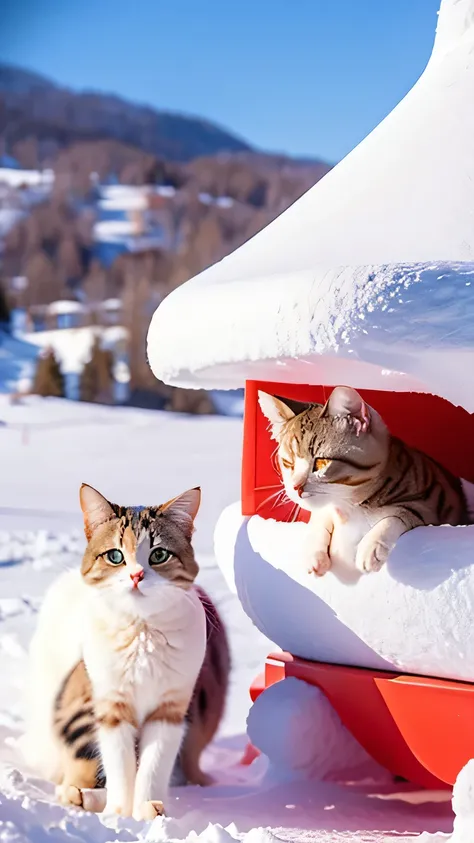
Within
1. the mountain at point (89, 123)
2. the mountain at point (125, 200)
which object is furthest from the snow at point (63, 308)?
the mountain at point (89, 123)

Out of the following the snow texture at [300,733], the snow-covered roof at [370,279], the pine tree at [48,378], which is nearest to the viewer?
the snow-covered roof at [370,279]

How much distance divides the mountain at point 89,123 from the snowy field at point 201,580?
203cm

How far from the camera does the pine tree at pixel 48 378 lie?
3.87 m

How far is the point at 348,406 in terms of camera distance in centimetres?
138

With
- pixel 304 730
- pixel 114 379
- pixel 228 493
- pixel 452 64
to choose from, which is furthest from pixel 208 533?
pixel 452 64

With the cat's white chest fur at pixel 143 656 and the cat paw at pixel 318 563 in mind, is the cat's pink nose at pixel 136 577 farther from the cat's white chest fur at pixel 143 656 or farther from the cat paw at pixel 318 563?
the cat paw at pixel 318 563

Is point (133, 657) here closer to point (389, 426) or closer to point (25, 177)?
point (389, 426)

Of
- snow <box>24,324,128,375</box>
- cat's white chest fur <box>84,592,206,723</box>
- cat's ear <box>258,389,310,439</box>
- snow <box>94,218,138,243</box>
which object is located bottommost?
cat's white chest fur <box>84,592,206,723</box>

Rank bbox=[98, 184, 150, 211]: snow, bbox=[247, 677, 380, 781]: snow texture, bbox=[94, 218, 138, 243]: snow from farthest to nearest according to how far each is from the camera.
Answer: bbox=[98, 184, 150, 211]: snow, bbox=[94, 218, 138, 243]: snow, bbox=[247, 677, 380, 781]: snow texture

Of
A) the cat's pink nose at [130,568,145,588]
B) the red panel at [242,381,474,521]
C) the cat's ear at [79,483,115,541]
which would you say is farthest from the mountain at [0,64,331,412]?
the cat's pink nose at [130,568,145,588]

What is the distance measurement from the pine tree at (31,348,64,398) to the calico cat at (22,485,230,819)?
2502mm

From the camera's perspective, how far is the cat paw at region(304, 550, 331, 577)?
4.59 feet

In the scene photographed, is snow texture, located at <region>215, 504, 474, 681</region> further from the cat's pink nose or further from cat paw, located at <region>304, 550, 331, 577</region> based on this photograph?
the cat's pink nose

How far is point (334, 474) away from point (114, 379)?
9.07ft
